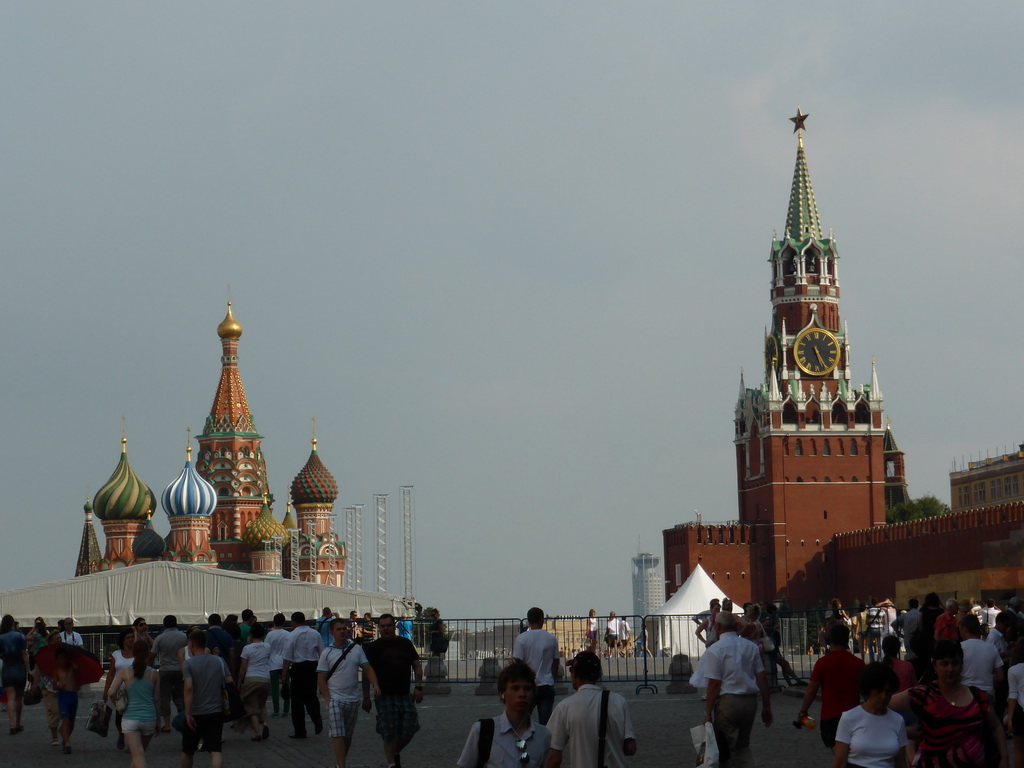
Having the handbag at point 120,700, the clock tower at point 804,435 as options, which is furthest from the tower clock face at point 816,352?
the handbag at point 120,700

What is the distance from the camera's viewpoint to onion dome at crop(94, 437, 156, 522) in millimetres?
82750

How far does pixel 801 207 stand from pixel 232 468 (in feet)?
111

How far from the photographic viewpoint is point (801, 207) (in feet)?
305

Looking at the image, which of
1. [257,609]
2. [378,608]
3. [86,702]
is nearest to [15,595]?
[257,609]

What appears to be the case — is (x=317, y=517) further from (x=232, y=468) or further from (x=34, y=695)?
(x=34, y=695)

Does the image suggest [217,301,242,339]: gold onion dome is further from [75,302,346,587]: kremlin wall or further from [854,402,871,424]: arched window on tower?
[854,402,871,424]: arched window on tower

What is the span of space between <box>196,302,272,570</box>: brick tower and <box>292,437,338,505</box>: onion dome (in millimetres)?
1739

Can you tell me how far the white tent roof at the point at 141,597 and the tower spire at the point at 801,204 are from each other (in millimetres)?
48883

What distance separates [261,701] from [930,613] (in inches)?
248

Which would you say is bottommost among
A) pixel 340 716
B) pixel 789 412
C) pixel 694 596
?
pixel 340 716

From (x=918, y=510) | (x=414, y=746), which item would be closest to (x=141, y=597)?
(x=414, y=746)

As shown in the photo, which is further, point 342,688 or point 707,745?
point 342,688

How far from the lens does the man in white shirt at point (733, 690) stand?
34.2 feet

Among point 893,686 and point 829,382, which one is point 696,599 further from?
point 829,382
